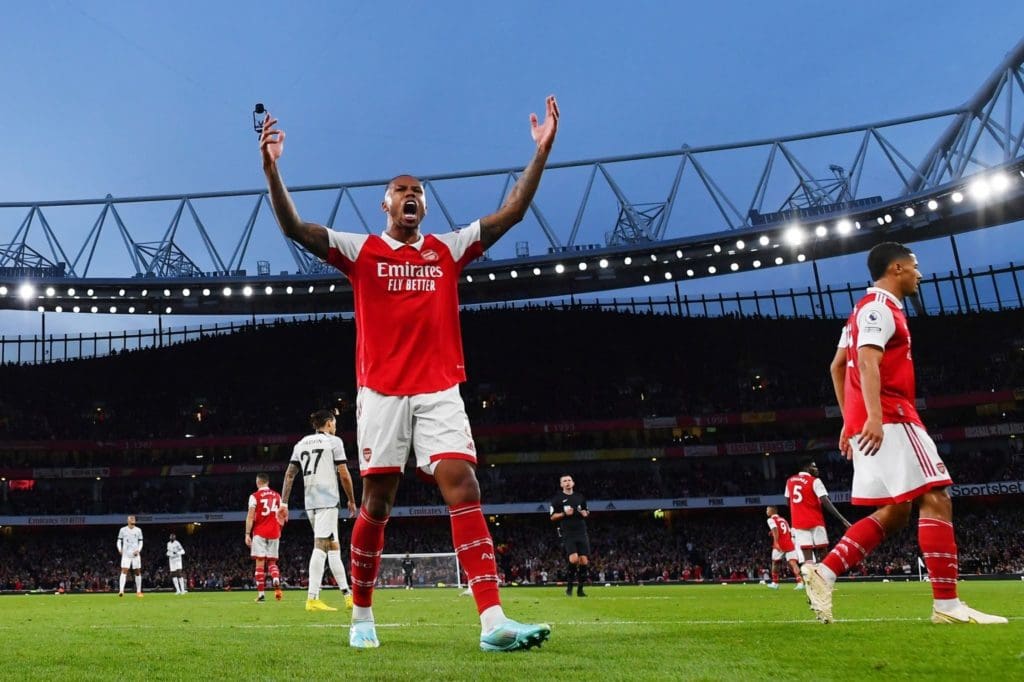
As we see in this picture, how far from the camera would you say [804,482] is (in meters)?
15.4

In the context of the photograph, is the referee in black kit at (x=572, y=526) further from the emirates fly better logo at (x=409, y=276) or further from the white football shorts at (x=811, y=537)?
the emirates fly better logo at (x=409, y=276)

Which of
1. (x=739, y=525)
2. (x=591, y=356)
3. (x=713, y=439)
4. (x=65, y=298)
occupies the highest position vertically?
(x=65, y=298)

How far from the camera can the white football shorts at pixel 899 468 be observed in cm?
554

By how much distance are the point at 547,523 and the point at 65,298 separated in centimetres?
2877

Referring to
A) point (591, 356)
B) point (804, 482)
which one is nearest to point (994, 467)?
point (591, 356)

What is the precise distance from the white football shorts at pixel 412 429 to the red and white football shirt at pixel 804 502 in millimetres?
12083

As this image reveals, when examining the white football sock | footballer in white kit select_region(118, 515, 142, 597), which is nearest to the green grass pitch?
the white football sock

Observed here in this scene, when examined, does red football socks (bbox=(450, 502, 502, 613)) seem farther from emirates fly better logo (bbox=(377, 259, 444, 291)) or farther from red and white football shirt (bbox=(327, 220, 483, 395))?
emirates fly better logo (bbox=(377, 259, 444, 291))

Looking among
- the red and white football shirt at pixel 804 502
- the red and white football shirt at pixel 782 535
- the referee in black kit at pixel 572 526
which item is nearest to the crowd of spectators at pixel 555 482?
the red and white football shirt at pixel 782 535

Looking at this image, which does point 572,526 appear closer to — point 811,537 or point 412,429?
point 811,537

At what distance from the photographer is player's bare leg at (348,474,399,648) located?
488 centimetres

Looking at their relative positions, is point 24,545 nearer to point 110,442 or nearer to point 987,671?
point 110,442

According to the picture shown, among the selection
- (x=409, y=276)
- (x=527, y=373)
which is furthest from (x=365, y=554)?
(x=527, y=373)

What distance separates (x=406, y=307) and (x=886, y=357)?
11.2ft
